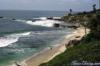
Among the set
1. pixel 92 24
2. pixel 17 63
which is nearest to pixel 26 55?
pixel 17 63

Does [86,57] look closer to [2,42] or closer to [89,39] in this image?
[89,39]

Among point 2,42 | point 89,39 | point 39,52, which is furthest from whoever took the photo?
point 2,42

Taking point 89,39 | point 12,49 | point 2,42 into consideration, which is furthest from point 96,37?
point 2,42

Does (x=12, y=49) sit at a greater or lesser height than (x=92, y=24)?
lesser

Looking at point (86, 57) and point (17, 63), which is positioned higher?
point (86, 57)

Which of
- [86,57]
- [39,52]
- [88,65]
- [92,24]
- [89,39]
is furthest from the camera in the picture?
[92,24]

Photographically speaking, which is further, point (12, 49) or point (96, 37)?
point (12, 49)

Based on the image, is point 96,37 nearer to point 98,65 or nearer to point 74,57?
point 74,57

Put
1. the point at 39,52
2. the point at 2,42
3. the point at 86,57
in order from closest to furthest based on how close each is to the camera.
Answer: the point at 86,57, the point at 39,52, the point at 2,42

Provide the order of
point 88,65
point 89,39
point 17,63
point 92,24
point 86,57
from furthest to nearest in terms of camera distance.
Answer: point 92,24
point 89,39
point 17,63
point 86,57
point 88,65
